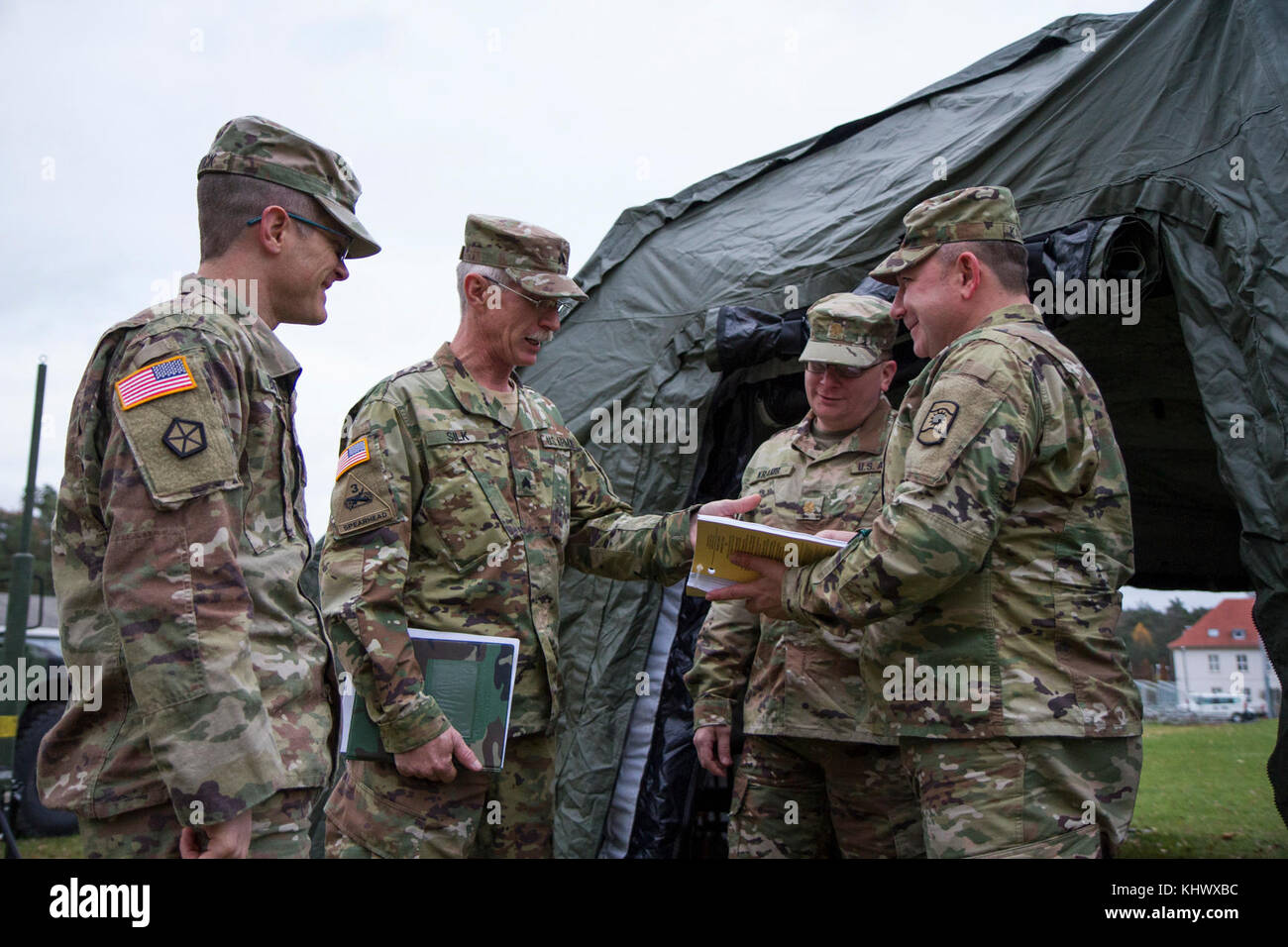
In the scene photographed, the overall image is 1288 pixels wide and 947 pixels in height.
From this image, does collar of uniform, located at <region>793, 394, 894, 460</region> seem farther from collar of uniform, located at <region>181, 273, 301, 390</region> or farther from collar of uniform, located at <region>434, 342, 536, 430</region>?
collar of uniform, located at <region>181, 273, 301, 390</region>

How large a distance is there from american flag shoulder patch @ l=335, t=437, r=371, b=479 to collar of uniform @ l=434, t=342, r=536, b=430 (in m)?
0.27

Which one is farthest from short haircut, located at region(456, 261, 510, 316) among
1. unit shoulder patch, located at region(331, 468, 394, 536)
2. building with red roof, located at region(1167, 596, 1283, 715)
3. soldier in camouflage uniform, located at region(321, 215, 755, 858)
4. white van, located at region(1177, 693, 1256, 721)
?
white van, located at region(1177, 693, 1256, 721)

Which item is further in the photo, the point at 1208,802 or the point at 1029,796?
the point at 1208,802

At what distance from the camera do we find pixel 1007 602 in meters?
2.08

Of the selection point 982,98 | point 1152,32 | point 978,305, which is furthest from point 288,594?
point 982,98

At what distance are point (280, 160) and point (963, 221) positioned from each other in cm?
145

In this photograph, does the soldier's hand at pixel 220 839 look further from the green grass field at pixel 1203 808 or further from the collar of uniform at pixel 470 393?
the green grass field at pixel 1203 808

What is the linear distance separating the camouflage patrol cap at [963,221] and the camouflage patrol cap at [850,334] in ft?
1.93

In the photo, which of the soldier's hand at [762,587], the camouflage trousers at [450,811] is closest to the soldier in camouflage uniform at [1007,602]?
the soldier's hand at [762,587]

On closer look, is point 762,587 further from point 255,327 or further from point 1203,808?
point 1203,808

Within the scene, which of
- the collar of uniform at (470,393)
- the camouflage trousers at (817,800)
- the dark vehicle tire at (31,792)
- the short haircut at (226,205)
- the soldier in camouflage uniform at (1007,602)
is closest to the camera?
the short haircut at (226,205)

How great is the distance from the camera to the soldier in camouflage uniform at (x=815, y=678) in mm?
2719

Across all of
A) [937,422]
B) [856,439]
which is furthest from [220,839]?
[856,439]
